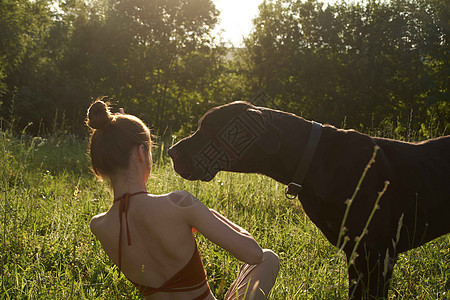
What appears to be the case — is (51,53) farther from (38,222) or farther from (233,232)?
(233,232)

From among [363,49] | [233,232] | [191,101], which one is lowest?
[191,101]

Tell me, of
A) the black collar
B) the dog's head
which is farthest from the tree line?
the black collar

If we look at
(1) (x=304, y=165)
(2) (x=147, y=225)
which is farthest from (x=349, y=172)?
(2) (x=147, y=225)

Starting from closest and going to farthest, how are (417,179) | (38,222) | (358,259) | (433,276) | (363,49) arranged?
(358,259) < (417,179) < (433,276) < (38,222) < (363,49)

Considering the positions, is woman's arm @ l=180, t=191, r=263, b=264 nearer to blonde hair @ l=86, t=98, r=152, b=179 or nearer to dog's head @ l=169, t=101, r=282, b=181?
blonde hair @ l=86, t=98, r=152, b=179

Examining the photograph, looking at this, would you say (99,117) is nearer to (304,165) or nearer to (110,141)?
(110,141)

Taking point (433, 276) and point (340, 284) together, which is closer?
point (340, 284)

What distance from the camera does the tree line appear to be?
19.3m

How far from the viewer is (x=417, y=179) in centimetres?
280

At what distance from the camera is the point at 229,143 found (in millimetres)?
3018

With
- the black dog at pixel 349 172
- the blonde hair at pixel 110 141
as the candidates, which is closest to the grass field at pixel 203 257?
the black dog at pixel 349 172

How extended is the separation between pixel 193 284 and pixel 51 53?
21.1 metres

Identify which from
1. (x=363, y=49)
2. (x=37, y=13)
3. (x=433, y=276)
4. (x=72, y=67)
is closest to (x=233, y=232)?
(x=433, y=276)

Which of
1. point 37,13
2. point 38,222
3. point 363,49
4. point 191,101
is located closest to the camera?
point 38,222
